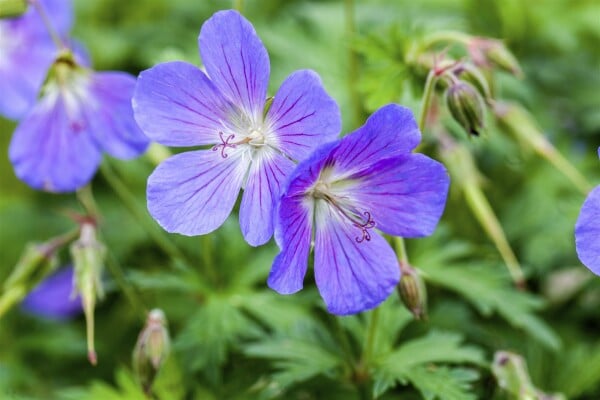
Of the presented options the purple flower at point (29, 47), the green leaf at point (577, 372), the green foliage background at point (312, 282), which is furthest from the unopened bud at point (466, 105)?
the purple flower at point (29, 47)

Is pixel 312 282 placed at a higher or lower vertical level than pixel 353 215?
lower

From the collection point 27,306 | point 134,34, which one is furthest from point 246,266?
point 134,34

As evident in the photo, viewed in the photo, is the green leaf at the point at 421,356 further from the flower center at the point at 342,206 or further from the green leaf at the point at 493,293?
the flower center at the point at 342,206

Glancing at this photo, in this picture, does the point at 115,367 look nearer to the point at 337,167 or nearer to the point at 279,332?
the point at 279,332

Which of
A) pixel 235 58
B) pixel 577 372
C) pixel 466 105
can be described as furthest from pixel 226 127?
pixel 577 372

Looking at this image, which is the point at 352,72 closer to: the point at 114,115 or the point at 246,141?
the point at 114,115

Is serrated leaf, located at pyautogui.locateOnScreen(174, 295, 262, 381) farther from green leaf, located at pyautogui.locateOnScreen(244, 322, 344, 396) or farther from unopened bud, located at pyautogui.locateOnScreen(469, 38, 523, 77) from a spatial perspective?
unopened bud, located at pyautogui.locateOnScreen(469, 38, 523, 77)
